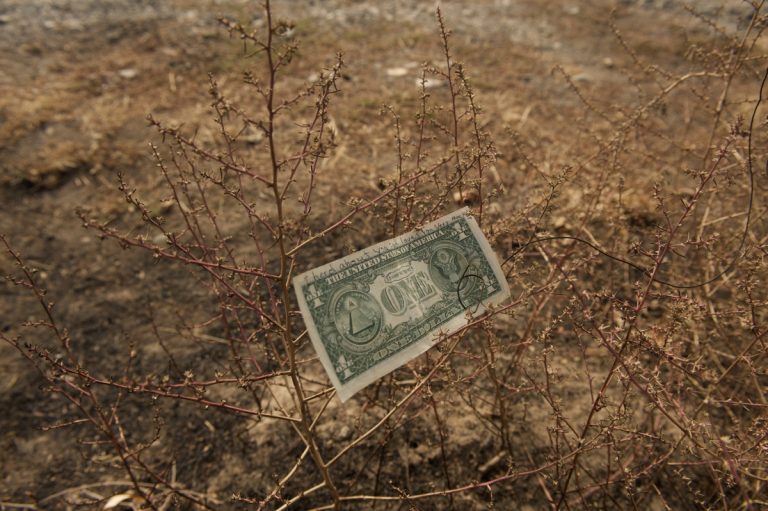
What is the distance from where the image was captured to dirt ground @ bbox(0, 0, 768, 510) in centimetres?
221

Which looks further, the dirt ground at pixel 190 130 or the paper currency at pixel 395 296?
the dirt ground at pixel 190 130

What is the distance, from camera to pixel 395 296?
162 centimetres

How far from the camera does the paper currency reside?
1451mm

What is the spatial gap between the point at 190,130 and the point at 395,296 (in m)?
3.17

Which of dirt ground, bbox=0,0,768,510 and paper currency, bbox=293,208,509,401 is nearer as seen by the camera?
paper currency, bbox=293,208,509,401

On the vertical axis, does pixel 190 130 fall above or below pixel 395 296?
above

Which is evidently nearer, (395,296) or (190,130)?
(395,296)

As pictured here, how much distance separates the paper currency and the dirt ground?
1.82 feet

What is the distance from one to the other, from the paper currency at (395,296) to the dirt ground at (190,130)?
0.56 metres

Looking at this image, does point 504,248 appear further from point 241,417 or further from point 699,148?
point 699,148

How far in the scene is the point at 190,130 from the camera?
3980 mm

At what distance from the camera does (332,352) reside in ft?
4.71

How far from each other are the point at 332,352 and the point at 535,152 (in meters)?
2.95

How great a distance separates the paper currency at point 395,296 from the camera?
1.45m
